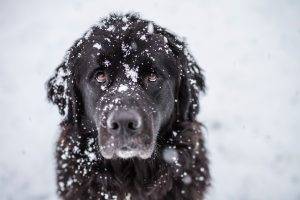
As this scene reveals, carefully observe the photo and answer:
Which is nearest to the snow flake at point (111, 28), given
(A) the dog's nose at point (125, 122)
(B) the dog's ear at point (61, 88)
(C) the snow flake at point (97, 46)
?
(C) the snow flake at point (97, 46)

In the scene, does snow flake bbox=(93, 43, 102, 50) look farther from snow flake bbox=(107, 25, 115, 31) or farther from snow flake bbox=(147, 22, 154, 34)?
snow flake bbox=(147, 22, 154, 34)

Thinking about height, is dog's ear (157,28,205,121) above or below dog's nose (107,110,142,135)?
above

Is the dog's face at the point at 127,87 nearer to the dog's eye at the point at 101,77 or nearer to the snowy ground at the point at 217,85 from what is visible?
the dog's eye at the point at 101,77

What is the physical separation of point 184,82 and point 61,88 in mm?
1199

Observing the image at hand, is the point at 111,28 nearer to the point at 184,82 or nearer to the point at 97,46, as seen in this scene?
the point at 97,46

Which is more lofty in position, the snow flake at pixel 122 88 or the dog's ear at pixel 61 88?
the dog's ear at pixel 61 88

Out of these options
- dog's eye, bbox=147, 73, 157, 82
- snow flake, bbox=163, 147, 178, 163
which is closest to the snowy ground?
snow flake, bbox=163, 147, 178, 163

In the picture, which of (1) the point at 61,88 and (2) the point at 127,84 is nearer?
(2) the point at 127,84

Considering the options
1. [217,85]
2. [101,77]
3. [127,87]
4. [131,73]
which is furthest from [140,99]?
[217,85]

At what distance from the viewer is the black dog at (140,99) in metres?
3.38

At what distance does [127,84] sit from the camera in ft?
10.7

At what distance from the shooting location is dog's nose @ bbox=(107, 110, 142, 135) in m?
2.85

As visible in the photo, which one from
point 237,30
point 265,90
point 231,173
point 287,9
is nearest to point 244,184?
point 231,173

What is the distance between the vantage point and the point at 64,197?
12.3ft
